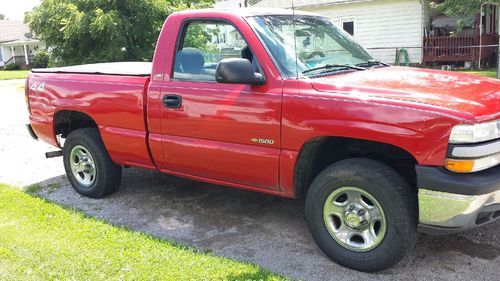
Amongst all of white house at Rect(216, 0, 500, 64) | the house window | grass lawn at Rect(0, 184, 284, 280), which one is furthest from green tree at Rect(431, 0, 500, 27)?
grass lawn at Rect(0, 184, 284, 280)

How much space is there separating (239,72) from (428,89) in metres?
1.40

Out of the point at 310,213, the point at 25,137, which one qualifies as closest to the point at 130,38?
the point at 25,137

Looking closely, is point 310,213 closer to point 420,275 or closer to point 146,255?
point 420,275

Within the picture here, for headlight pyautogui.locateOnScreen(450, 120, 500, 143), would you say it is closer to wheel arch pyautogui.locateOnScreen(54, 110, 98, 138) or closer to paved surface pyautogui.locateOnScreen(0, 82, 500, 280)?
paved surface pyautogui.locateOnScreen(0, 82, 500, 280)

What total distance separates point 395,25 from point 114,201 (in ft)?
62.6

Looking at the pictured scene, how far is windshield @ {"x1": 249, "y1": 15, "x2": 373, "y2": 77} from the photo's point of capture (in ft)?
13.7

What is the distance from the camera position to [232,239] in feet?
14.9

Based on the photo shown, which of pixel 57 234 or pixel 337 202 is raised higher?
pixel 337 202

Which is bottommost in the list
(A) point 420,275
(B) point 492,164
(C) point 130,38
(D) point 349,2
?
(A) point 420,275

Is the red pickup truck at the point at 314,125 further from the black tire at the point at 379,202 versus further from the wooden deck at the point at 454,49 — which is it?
the wooden deck at the point at 454,49

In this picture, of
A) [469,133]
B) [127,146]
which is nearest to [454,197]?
[469,133]

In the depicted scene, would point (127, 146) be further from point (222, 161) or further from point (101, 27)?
point (101, 27)

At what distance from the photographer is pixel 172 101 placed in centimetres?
461

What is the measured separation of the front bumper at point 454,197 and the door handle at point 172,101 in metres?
2.17
